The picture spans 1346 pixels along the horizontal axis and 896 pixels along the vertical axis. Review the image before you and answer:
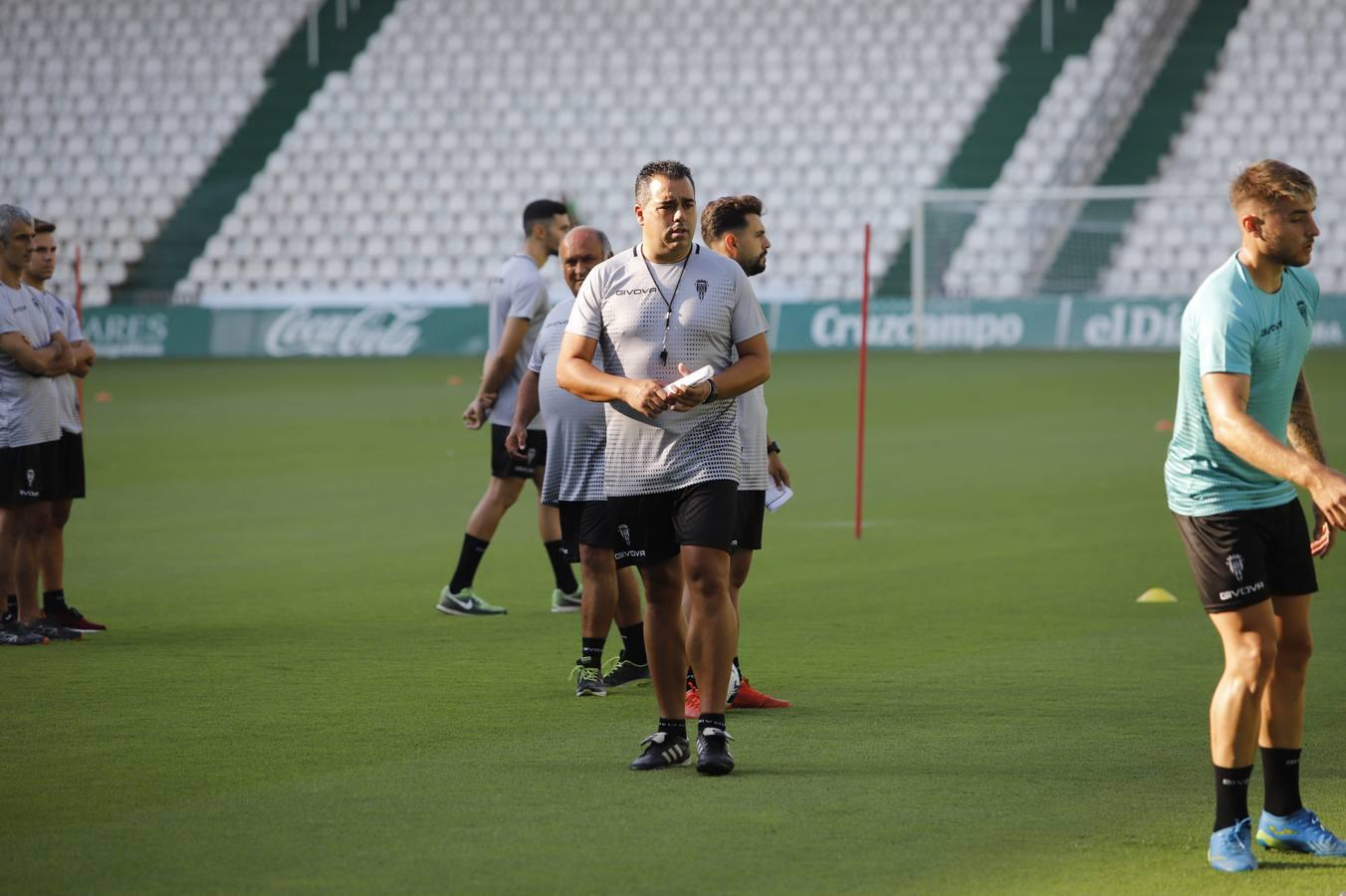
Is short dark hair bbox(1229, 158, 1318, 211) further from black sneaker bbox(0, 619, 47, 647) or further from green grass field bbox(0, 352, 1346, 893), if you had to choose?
black sneaker bbox(0, 619, 47, 647)

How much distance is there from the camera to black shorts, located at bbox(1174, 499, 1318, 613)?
199 inches

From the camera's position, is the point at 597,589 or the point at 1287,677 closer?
the point at 1287,677

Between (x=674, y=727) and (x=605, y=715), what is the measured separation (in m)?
0.92

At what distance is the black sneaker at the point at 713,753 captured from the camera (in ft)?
20.4

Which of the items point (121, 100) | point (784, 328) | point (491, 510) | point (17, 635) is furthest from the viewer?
point (121, 100)

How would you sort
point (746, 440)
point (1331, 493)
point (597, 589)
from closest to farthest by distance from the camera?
1. point (1331, 493)
2. point (746, 440)
3. point (597, 589)

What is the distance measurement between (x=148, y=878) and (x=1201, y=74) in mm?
34434

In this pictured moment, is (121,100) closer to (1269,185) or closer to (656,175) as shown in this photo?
(656,175)

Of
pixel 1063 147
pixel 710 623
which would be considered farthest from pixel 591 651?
pixel 1063 147

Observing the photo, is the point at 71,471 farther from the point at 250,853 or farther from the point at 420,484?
the point at 420,484

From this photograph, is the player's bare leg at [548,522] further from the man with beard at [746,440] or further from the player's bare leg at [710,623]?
the player's bare leg at [710,623]

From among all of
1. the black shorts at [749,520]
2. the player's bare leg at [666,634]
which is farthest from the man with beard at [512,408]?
the player's bare leg at [666,634]

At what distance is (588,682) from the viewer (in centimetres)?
763

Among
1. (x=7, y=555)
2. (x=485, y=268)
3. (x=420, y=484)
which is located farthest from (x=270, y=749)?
(x=485, y=268)
